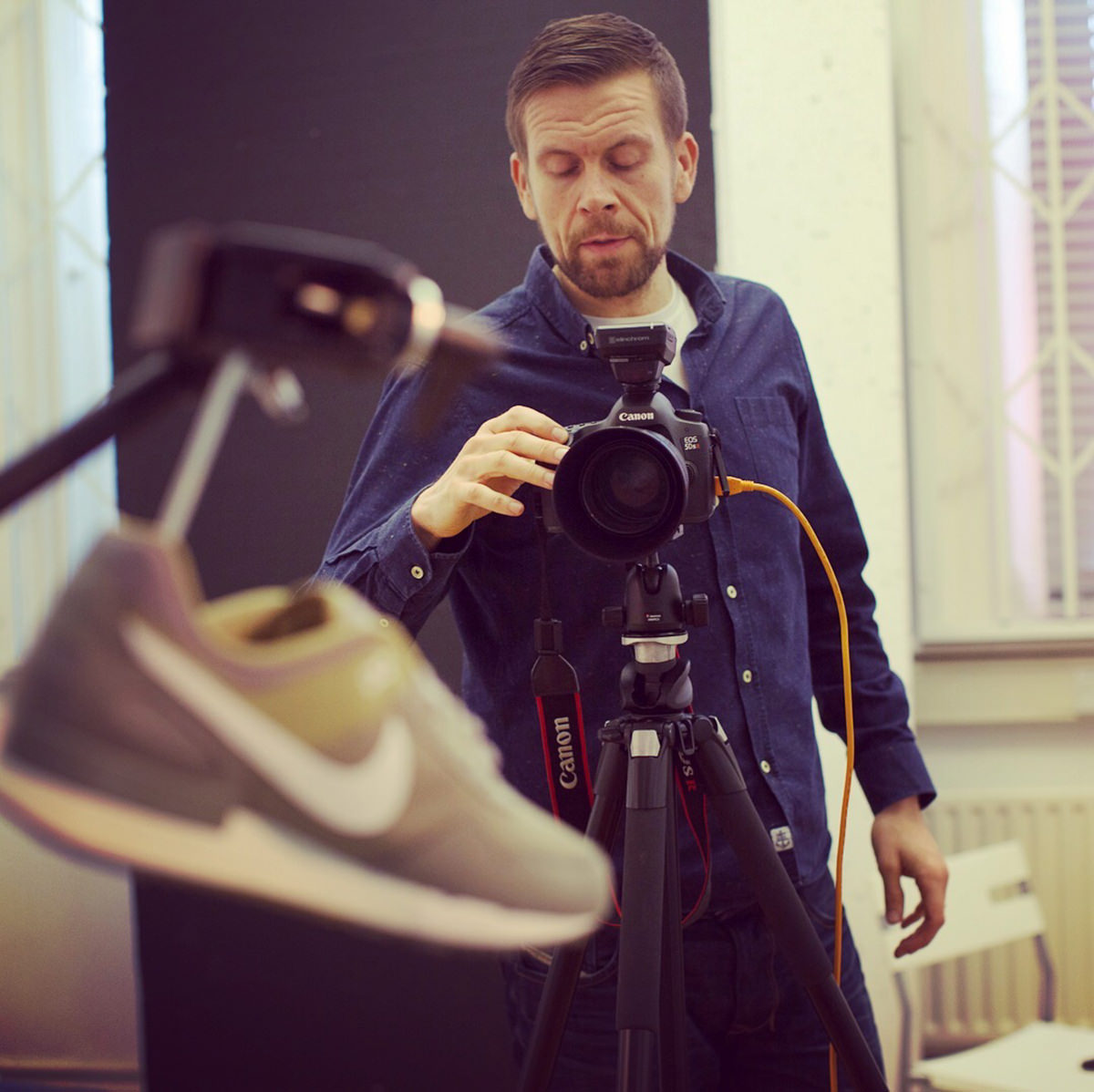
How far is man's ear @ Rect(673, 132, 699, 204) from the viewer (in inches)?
48.2

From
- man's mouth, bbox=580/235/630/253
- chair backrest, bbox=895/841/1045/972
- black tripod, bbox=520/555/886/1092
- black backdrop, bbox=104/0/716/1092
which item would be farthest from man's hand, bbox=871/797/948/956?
black backdrop, bbox=104/0/716/1092

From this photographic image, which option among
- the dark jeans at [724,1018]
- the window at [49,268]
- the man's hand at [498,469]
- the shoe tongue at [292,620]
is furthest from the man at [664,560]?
the window at [49,268]

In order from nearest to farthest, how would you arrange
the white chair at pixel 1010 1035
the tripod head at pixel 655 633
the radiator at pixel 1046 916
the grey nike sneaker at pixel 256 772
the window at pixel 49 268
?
the grey nike sneaker at pixel 256 772 → the tripod head at pixel 655 633 → the white chair at pixel 1010 1035 → the radiator at pixel 1046 916 → the window at pixel 49 268

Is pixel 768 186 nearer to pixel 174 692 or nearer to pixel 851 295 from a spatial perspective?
pixel 851 295

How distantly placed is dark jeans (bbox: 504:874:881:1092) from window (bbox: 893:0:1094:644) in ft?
3.71

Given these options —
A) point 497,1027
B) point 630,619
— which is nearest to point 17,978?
point 497,1027

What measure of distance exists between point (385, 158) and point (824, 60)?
754 millimetres

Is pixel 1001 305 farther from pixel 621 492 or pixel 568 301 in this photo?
pixel 621 492

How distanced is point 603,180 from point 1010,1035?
1.50 metres

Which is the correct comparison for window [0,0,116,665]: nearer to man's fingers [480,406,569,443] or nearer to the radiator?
man's fingers [480,406,569,443]

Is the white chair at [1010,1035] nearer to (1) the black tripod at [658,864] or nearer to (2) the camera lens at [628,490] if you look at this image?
(1) the black tripod at [658,864]

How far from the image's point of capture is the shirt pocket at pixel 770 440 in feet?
3.84

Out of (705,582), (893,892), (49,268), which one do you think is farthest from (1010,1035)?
(49,268)

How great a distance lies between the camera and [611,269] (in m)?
1.16
